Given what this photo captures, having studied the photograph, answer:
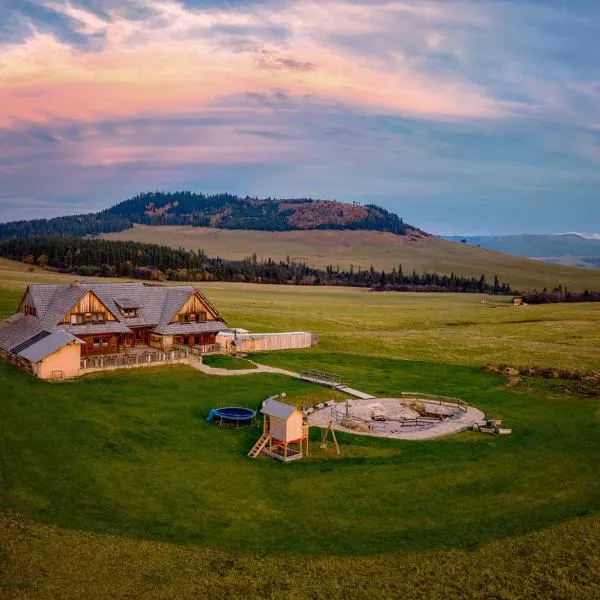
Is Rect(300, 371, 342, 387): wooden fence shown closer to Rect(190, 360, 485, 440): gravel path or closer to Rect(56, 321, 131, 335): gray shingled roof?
Rect(190, 360, 485, 440): gravel path

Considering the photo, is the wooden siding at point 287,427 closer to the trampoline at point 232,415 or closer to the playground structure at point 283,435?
the playground structure at point 283,435

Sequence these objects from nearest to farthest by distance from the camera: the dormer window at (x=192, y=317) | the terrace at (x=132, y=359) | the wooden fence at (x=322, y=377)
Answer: the terrace at (x=132, y=359) → the wooden fence at (x=322, y=377) → the dormer window at (x=192, y=317)

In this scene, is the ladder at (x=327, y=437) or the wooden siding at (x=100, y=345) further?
the wooden siding at (x=100, y=345)

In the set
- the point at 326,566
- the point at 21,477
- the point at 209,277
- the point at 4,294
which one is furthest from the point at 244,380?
the point at 209,277

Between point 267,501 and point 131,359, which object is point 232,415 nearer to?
point 267,501

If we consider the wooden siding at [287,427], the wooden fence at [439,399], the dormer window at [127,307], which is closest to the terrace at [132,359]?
the dormer window at [127,307]

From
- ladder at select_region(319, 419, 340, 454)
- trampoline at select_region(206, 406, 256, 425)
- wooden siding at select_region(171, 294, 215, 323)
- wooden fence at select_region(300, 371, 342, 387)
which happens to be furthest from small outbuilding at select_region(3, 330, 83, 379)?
ladder at select_region(319, 419, 340, 454)
